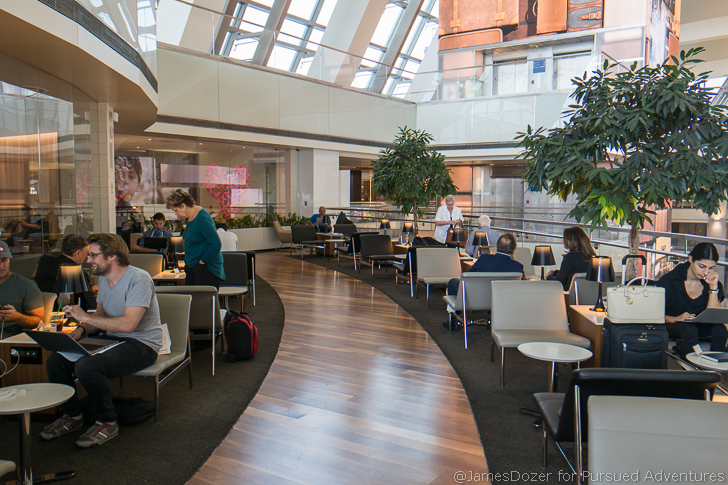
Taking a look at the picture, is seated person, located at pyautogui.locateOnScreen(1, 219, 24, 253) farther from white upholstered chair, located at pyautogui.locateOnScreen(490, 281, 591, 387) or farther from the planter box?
the planter box

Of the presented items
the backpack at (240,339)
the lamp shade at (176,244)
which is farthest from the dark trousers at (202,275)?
the lamp shade at (176,244)

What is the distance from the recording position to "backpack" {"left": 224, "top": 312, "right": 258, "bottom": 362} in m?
5.11

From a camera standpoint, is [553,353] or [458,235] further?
[458,235]

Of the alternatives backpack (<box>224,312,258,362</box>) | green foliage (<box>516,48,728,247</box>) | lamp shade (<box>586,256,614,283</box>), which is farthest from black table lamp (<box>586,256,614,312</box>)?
backpack (<box>224,312,258,362</box>)

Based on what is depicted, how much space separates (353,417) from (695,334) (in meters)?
2.59

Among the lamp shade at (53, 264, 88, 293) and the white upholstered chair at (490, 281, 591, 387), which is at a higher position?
the lamp shade at (53, 264, 88, 293)

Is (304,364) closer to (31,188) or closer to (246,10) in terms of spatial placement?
(31,188)

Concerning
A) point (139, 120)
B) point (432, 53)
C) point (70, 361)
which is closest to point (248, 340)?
point (70, 361)

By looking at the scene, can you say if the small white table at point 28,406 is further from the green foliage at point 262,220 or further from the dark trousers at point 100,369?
the green foliage at point 262,220

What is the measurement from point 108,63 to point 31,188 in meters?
1.58

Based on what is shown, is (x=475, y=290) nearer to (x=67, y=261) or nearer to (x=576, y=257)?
(x=576, y=257)

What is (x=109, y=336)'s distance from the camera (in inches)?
145

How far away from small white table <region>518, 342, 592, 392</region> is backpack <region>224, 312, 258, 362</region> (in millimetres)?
2629

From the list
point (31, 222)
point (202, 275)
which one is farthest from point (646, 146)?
point (31, 222)
